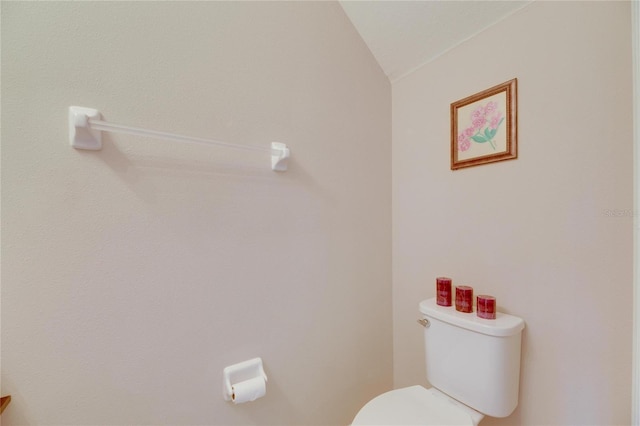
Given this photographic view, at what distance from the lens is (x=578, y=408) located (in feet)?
2.69

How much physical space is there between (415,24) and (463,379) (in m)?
1.50

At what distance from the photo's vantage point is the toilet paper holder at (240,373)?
0.90m

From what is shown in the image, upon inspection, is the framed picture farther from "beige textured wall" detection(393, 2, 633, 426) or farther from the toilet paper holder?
the toilet paper holder

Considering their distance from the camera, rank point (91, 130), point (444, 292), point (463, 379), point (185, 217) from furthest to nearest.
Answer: point (444, 292), point (463, 379), point (185, 217), point (91, 130)

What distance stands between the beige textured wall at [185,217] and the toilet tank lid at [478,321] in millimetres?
355

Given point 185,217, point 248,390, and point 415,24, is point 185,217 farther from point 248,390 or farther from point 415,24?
A: point 415,24

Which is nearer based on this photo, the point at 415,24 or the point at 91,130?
the point at 91,130

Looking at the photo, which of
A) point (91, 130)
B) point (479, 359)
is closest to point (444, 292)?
point (479, 359)

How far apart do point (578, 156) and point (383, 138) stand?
2.53 ft

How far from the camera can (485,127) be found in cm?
103

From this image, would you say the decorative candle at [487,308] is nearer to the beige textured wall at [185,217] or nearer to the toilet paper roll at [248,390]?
the beige textured wall at [185,217]

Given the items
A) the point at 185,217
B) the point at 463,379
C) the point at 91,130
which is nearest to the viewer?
the point at 91,130

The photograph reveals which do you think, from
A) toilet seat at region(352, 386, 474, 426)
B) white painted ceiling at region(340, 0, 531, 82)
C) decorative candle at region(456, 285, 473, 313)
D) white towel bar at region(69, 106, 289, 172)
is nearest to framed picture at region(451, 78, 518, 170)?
white painted ceiling at region(340, 0, 531, 82)

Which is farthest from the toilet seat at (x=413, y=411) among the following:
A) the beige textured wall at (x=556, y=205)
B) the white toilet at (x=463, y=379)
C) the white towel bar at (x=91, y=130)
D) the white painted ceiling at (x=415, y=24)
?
the white painted ceiling at (x=415, y=24)
